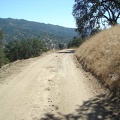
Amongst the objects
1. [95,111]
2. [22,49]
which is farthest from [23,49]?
[95,111]

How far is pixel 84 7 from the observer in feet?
124

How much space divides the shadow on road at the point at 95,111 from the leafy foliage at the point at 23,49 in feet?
320

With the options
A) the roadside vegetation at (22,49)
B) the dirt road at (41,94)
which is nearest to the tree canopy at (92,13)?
the dirt road at (41,94)

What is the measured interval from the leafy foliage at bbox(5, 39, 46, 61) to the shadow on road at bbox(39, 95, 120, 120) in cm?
9758

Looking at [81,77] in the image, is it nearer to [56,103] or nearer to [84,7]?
[56,103]

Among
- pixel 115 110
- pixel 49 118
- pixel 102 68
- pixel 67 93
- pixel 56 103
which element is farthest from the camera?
pixel 102 68

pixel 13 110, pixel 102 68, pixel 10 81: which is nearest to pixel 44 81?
pixel 10 81

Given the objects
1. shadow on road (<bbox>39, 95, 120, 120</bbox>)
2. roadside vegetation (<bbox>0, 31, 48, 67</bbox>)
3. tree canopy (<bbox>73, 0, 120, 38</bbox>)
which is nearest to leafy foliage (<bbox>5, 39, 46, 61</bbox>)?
roadside vegetation (<bbox>0, 31, 48, 67</bbox>)

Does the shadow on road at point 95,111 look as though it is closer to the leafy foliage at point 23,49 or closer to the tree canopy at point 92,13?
the tree canopy at point 92,13

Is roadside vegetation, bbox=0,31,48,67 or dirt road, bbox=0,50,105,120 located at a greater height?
dirt road, bbox=0,50,105,120

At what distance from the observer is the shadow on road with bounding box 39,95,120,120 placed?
23.4 ft

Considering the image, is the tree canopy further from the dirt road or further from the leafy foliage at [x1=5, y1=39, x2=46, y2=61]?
the leafy foliage at [x1=5, y1=39, x2=46, y2=61]

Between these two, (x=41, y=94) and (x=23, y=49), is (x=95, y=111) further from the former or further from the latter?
(x=23, y=49)

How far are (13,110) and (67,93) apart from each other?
268 centimetres
